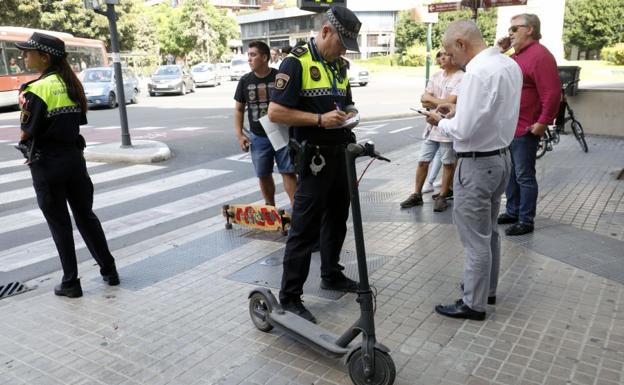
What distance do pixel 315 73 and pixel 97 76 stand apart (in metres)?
20.5

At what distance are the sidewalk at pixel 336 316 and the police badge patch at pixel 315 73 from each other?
5.39 feet

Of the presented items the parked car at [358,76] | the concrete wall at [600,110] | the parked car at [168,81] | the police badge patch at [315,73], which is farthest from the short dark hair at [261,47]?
the parked car at [358,76]

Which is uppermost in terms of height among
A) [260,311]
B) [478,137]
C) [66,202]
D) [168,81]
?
[478,137]

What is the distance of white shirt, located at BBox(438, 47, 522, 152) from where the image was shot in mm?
3195

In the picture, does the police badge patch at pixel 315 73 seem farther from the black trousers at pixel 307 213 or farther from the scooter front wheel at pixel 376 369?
the scooter front wheel at pixel 376 369

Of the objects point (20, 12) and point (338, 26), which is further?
point (20, 12)

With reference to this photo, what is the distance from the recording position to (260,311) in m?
3.60

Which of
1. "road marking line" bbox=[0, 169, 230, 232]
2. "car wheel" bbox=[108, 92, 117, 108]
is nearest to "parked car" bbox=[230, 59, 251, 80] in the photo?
"car wheel" bbox=[108, 92, 117, 108]

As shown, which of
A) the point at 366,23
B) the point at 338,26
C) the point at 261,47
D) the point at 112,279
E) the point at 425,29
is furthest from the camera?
the point at 366,23

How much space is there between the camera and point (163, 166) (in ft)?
33.0

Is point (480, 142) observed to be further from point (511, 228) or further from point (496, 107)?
point (511, 228)

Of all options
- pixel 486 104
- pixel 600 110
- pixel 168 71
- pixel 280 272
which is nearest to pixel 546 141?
pixel 600 110

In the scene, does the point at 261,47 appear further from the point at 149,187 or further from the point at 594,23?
the point at 594,23

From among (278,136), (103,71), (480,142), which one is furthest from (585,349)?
(103,71)
